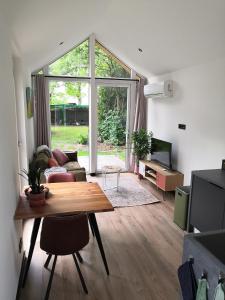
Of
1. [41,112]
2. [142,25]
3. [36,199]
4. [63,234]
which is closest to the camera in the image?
[63,234]

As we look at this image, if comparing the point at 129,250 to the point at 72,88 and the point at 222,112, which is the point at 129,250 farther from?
the point at 72,88

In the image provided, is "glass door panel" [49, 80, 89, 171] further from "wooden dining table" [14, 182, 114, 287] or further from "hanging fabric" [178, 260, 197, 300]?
"hanging fabric" [178, 260, 197, 300]

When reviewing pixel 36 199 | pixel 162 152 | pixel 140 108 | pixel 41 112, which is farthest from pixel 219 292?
pixel 140 108

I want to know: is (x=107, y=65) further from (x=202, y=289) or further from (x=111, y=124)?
(x=202, y=289)

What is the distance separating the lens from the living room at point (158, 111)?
7.12 ft

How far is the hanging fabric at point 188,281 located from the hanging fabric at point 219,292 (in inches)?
5.2

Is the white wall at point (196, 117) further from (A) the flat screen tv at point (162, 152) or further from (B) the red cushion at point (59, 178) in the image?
(B) the red cushion at point (59, 178)

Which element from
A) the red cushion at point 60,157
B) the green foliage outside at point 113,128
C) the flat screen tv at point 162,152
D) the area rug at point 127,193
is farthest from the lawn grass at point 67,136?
the flat screen tv at point 162,152

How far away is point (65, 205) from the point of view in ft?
7.45

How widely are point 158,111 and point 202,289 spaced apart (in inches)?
185

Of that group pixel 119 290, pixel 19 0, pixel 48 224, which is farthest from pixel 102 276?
pixel 19 0

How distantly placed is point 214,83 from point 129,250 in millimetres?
2611

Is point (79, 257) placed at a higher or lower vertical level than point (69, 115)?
lower

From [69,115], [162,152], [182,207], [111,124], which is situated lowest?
[182,207]
